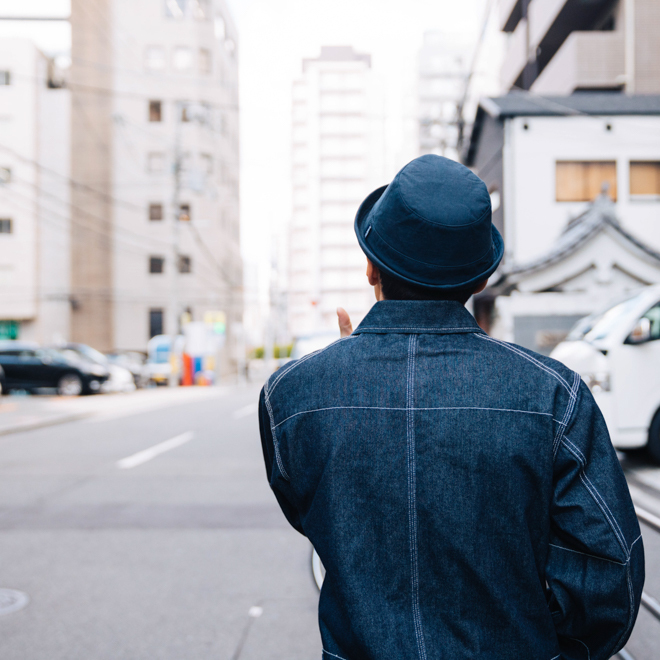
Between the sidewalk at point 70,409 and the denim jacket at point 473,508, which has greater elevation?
the denim jacket at point 473,508

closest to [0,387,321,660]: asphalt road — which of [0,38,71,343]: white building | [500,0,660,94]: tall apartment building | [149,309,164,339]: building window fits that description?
[500,0,660,94]: tall apartment building

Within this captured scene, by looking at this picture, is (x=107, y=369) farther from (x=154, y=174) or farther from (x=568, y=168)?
(x=154, y=174)

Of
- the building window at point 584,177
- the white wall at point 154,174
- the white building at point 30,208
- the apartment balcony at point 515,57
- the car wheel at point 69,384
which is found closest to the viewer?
the building window at point 584,177

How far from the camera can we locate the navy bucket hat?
1.16m

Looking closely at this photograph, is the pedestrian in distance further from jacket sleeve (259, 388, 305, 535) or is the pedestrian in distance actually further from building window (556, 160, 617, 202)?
building window (556, 160, 617, 202)

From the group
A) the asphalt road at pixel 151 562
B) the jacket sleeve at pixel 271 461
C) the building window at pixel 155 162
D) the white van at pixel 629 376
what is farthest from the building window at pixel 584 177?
the building window at pixel 155 162

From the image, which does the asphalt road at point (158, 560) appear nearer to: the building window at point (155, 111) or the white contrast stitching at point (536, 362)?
the white contrast stitching at point (536, 362)

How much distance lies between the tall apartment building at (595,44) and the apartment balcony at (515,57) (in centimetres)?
55

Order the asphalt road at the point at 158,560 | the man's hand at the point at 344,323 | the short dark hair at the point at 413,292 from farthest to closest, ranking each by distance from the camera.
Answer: the asphalt road at the point at 158,560 → the man's hand at the point at 344,323 → the short dark hair at the point at 413,292

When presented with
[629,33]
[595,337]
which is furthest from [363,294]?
[595,337]

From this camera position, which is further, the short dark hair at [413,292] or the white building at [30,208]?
the white building at [30,208]

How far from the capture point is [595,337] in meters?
7.15

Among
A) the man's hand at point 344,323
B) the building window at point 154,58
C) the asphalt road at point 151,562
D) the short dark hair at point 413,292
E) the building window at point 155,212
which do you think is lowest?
the asphalt road at point 151,562

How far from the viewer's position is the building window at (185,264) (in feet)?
133
